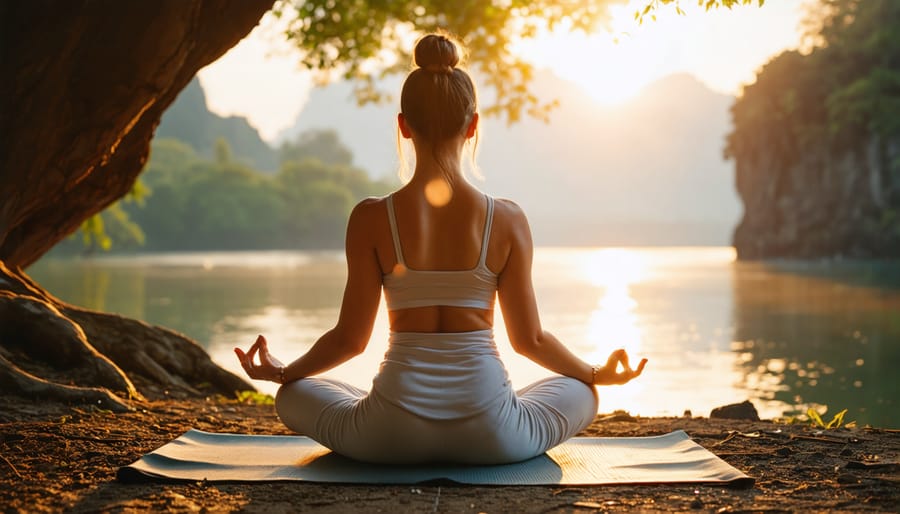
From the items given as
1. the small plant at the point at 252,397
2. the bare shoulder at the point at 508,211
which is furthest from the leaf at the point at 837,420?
the small plant at the point at 252,397

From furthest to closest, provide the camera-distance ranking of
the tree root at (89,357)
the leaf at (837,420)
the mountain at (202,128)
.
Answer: the mountain at (202,128) → the leaf at (837,420) → the tree root at (89,357)

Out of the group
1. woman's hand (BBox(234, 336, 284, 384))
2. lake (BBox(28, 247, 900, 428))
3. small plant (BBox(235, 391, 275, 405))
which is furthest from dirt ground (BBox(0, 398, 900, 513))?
lake (BBox(28, 247, 900, 428))

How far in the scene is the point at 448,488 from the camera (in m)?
3.65

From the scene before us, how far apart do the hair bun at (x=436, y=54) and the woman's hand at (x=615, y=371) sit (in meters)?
1.32

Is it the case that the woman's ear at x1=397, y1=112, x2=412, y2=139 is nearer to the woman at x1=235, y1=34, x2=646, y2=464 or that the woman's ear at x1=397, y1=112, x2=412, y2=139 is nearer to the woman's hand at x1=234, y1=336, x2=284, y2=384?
the woman at x1=235, y1=34, x2=646, y2=464

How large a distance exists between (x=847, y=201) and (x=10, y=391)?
48.9 metres

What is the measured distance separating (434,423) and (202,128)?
146419 millimetres

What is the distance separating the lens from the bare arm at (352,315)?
12.4 ft

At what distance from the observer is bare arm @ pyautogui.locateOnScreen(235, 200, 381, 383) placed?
3.79m

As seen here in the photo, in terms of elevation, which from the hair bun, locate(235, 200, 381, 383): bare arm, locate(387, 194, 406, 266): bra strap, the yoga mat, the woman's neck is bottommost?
the yoga mat

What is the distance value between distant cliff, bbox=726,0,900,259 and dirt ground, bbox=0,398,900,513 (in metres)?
44.2

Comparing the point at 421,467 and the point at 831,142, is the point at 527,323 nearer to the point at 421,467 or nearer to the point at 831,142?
the point at 421,467

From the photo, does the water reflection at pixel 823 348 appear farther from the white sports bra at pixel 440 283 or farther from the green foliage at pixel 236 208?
the green foliage at pixel 236 208

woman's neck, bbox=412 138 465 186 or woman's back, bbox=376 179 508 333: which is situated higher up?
woman's neck, bbox=412 138 465 186
